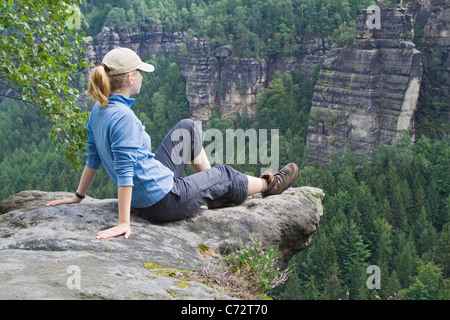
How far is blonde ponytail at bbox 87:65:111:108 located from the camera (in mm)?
4090

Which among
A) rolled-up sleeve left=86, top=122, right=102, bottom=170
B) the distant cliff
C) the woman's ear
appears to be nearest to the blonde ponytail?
the woman's ear

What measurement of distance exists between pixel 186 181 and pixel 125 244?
2.71ft

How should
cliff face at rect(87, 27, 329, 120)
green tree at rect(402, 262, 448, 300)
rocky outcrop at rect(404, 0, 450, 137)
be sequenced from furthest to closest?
cliff face at rect(87, 27, 329, 120) < rocky outcrop at rect(404, 0, 450, 137) < green tree at rect(402, 262, 448, 300)

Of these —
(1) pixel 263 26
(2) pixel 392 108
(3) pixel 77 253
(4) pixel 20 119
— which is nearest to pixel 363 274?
(2) pixel 392 108

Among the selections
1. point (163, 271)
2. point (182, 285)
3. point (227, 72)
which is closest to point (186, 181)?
point (163, 271)

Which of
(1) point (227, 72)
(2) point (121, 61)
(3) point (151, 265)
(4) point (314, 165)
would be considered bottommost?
(4) point (314, 165)

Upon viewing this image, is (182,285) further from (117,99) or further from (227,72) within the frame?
(227,72)

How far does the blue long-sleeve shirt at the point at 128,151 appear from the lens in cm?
409

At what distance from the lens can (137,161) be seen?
4270 millimetres

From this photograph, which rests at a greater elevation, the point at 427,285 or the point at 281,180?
→ the point at 281,180

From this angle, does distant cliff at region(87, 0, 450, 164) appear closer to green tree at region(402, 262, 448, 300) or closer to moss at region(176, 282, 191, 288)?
green tree at region(402, 262, 448, 300)

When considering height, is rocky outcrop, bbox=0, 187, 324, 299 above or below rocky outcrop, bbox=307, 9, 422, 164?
above

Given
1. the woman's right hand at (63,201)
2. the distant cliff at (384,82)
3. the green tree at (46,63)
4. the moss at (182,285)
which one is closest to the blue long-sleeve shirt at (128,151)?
the woman's right hand at (63,201)

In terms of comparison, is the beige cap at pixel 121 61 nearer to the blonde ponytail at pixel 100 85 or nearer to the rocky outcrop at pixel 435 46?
the blonde ponytail at pixel 100 85
